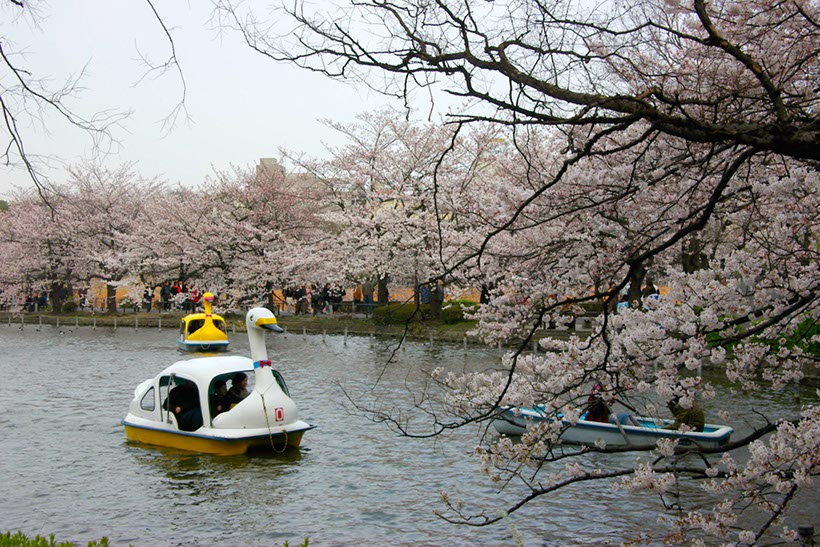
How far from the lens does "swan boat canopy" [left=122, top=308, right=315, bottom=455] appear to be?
13125 mm

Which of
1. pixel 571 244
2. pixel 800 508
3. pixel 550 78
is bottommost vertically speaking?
pixel 800 508

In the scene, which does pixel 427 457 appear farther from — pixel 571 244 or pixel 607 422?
pixel 571 244

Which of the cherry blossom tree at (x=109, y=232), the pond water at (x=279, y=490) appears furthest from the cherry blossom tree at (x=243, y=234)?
the pond water at (x=279, y=490)

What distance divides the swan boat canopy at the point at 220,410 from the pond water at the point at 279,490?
0.81ft

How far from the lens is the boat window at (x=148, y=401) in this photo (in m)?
14.4

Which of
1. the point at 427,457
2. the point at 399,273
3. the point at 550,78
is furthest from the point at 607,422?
the point at 399,273

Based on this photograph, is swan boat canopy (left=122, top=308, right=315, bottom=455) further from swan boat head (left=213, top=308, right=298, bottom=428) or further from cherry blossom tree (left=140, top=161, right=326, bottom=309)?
cherry blossom tree (left=140, top=161, right=326, bottom=309)

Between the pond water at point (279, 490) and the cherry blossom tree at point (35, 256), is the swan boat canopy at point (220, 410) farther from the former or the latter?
the cherry blossom tree at point (35, 256)

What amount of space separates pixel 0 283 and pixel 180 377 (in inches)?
1862

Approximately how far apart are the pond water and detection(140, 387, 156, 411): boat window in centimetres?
69

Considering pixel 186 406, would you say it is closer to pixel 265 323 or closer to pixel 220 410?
pixel 220 410

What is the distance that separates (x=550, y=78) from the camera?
5.96m

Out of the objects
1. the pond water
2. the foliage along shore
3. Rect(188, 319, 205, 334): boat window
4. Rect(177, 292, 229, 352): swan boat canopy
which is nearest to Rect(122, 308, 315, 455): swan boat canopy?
the pond water

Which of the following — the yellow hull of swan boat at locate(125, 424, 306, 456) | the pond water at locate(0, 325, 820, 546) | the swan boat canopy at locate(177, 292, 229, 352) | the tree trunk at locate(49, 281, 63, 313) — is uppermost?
the tree trunk at locate(49, 281, 63, 313)
